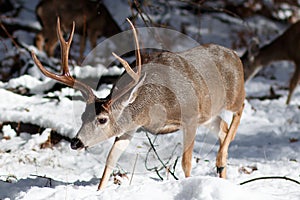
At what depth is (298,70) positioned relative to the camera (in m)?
10.5

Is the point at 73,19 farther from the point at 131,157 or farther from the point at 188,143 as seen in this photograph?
the point at 188,143

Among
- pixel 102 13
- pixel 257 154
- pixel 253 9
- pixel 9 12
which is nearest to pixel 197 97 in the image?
pixel 257 154

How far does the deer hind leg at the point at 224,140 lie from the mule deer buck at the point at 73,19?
5994mm

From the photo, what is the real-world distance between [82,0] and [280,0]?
538 cm

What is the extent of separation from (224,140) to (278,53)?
596 centimetres

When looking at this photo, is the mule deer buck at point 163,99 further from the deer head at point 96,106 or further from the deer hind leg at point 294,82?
the deer hind leg at point 294,82

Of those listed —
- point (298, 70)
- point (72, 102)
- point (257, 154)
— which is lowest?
point (298, 70)

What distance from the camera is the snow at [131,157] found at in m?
3.68

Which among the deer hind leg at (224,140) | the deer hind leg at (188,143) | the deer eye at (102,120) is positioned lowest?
the deer hind leg at (224,140)

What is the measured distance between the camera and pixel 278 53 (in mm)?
11000

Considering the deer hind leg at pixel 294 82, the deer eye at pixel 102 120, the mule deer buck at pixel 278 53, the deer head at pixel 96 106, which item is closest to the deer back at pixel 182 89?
the deer head at pixel 96 106

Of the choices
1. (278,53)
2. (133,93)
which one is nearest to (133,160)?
(133,93)

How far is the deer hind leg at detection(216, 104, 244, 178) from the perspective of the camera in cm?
527

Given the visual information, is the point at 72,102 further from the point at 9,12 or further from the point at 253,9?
the point at 253,9
